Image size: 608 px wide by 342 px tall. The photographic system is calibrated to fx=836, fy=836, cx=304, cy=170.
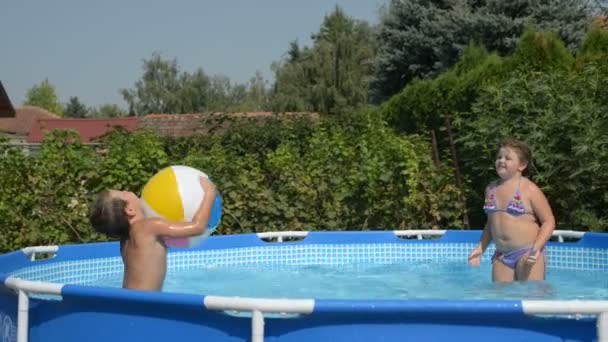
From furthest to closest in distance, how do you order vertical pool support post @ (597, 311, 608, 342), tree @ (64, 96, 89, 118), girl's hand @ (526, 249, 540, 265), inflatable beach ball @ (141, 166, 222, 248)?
tree @ (64, 96, 89, 118) < girl's hand @ (526, 249, 540, 265) < inflatable beach ball @ (141, 166, 222, 248) < vertical pool support post @ (597, 311, 608, 342)

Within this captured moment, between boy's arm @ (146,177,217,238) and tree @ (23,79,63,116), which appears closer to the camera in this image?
boy's arm @ (146,177,217,238)

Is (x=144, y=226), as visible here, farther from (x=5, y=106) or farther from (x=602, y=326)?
(x=5, y=106)

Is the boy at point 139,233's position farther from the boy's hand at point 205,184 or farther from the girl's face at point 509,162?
the girl's face at point 509,162

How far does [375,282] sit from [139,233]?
279 centimetres

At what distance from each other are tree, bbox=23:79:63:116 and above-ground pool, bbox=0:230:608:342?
121m

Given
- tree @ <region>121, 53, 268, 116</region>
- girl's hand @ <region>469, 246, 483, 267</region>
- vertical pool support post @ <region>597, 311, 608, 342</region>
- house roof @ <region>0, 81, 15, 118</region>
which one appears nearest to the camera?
vertical pool support post @ <region>597, 311, 608, 342</region>

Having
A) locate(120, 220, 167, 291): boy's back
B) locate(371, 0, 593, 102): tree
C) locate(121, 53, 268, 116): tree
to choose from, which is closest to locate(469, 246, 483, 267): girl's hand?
locate(120, 220, 167, 291): boy's back

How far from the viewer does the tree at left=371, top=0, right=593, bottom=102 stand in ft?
75.0

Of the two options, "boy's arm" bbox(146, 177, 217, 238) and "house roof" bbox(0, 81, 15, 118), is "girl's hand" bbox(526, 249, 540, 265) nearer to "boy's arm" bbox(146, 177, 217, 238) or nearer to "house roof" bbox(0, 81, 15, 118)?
"boy's arm" bbox(146, 177, 217, 238)

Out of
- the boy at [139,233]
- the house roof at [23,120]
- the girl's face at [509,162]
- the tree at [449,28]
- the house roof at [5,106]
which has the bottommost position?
the boy at [139,233]

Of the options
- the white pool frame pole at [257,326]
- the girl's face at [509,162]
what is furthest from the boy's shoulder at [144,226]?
the girl's face at [509,162]

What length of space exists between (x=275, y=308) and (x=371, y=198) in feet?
18.3

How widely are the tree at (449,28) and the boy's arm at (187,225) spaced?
62.6 ft

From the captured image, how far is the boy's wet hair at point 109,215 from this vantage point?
4.41m
